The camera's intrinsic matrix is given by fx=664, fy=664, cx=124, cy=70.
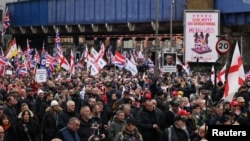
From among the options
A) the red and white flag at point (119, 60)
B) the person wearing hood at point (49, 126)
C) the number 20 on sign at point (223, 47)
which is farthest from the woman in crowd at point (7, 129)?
the red and white flag at point (119, 60)

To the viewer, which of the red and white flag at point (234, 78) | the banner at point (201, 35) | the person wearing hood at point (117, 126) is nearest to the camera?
the person wearing hood at point (117, 126)

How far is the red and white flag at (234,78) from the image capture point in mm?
11797

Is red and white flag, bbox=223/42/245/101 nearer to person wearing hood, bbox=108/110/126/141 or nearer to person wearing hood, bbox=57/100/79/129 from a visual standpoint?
person wearing hood, bbox=108/110/126/141

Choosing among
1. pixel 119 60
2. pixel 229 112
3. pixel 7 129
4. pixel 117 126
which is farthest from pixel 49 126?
pixel 119 60

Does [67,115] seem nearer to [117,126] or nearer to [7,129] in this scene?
[7,129]

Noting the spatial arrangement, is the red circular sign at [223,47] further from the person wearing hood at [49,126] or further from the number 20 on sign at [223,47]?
the person wearing hood at [49,126]

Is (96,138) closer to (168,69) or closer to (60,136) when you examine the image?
(60,136)

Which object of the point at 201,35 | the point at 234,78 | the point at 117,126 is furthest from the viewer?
the point at 201,35

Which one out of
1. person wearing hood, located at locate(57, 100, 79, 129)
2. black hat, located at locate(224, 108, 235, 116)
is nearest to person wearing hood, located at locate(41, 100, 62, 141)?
person wearing hood, located at locate(57, 100, 79, 129)

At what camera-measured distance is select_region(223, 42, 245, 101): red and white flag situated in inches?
Answer: 464

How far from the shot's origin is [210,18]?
30609 mm

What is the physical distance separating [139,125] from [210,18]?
18.6 metres

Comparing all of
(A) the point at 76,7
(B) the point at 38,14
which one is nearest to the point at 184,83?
(A) the point at 76,7

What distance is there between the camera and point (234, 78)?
12.1 m
